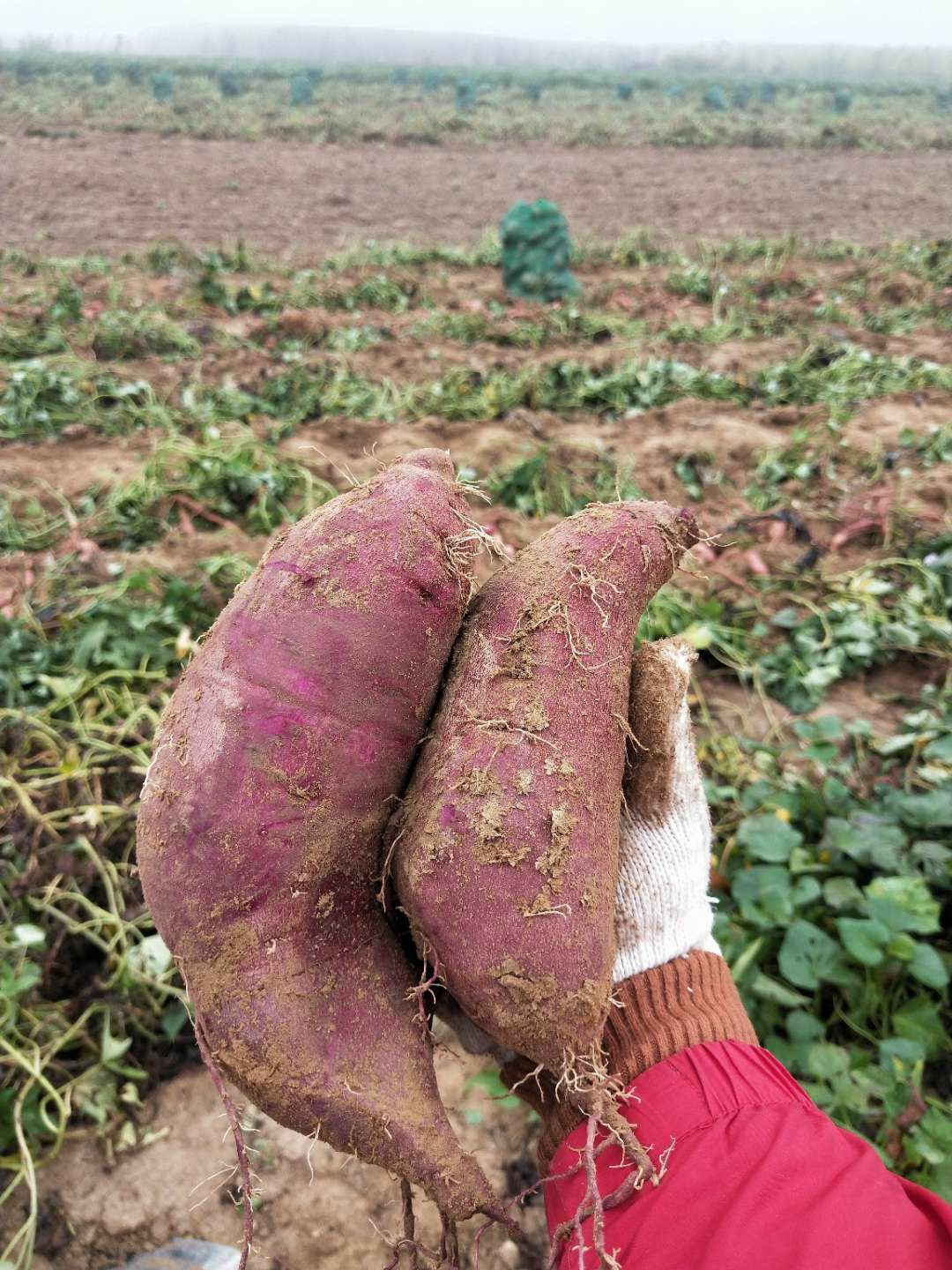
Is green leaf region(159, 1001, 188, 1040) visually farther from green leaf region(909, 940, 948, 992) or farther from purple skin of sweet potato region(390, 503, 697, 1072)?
green leaf region(909, 940, 948, 992)

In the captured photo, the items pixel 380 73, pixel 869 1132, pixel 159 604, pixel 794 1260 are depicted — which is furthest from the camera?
pixel 380 73

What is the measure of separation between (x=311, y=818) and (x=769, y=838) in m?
1.58

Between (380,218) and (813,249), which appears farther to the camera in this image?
(380,218)

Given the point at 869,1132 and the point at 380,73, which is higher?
the point at 380,73

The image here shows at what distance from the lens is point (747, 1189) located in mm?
1043

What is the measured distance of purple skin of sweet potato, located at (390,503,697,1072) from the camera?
1283mm

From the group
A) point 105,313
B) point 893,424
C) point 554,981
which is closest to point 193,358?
point 105,313

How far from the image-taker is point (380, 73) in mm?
37750

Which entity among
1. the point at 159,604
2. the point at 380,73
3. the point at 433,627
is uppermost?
the point at 380,73

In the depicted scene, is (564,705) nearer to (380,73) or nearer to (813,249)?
(813,249)

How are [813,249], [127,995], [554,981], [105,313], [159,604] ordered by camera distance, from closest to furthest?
[554,981], [127,995], [159,604], [105,313], [813,249]

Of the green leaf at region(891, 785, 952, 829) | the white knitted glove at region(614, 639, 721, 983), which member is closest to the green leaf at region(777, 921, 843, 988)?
the green leaf at region(891, 785, 952, 829)

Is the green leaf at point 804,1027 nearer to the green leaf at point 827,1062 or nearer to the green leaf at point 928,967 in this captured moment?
the green leaf at point 827,1062

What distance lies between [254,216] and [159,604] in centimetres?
1130
